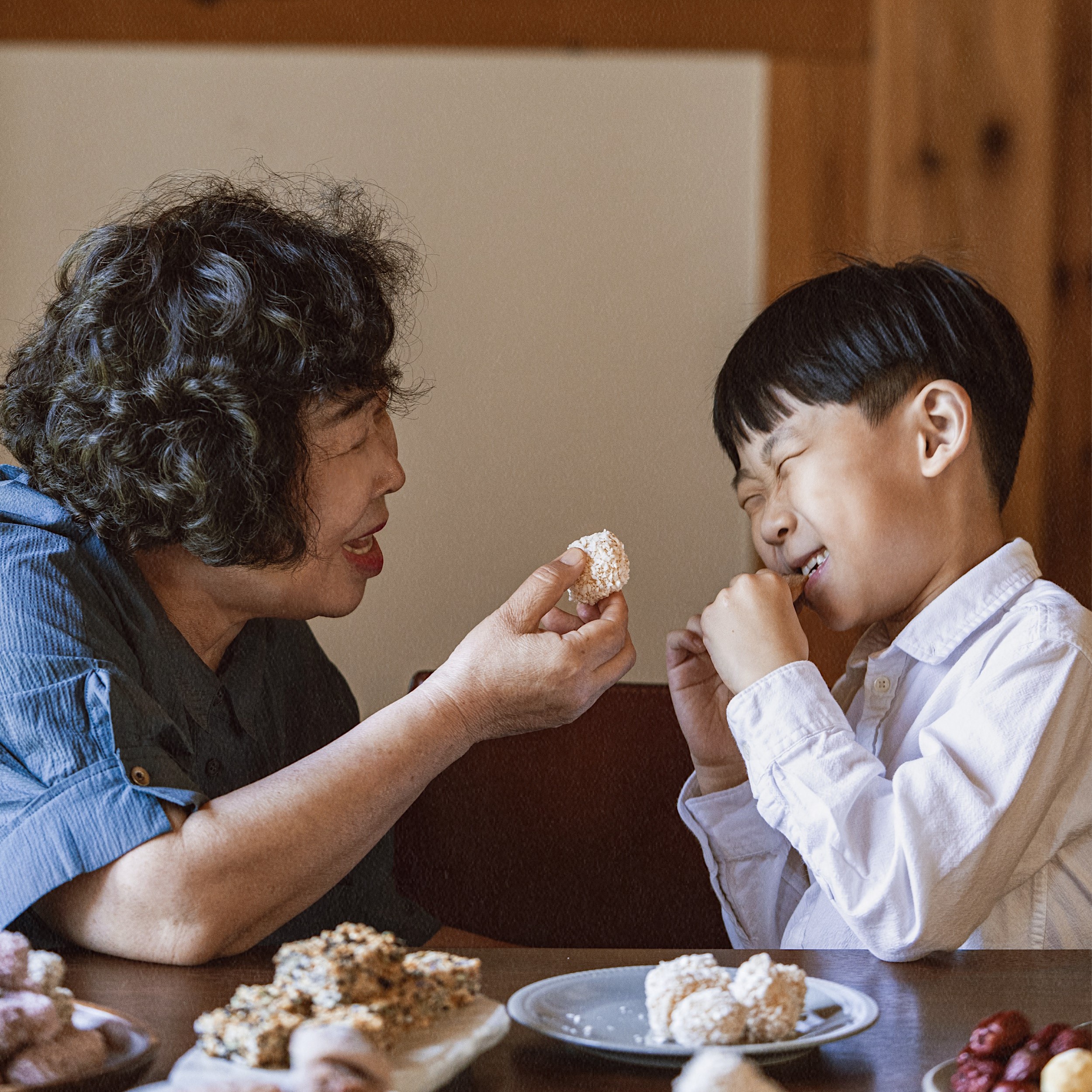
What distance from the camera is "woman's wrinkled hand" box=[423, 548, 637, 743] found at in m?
0.99

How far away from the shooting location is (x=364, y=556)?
120 centimetres

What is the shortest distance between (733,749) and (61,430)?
2.34 feet

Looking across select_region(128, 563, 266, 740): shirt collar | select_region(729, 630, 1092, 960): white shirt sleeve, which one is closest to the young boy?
select_region(729, 630, 1092, 960): white shirt sleeve

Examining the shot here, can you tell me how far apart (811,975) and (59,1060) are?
428 millimetres

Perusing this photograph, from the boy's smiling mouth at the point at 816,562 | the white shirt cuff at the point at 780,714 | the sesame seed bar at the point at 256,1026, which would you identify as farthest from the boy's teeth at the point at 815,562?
the sesame seed bar at the point at 256,1026

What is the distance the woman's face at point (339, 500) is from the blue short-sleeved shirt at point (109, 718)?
0.11 meters

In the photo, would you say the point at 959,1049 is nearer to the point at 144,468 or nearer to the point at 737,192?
the point at 144,468

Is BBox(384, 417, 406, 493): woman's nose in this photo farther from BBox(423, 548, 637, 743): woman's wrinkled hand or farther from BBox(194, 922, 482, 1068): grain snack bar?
BBox(194, 922, 482, 1068): grain snack bar

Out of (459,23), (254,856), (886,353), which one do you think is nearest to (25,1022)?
(254,856)

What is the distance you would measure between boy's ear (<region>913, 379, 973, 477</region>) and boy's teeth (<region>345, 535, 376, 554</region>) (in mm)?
527

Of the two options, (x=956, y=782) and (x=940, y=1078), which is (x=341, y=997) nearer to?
(x=940, y=1078)

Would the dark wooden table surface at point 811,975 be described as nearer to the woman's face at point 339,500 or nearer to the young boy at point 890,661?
the young boy at point 890,661

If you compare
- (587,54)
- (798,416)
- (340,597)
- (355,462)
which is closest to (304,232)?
(355,462)

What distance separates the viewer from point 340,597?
1.15m
